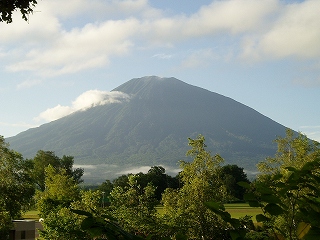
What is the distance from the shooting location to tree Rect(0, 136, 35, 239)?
3145 centimetres

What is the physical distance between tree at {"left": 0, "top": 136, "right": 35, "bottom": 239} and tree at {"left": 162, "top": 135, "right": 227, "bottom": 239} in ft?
44.2

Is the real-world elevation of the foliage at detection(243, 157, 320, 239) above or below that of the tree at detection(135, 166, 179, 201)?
above

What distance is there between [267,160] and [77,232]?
29.6 meters

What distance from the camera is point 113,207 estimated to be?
72.1 ft

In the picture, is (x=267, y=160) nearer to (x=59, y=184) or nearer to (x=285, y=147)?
(x=285, y=147)

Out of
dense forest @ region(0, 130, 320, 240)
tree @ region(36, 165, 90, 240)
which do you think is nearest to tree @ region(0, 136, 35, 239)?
dense forest @ region(0, 130, 320, 240)

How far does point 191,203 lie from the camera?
22.0 metres

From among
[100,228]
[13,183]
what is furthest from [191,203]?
[100,228]

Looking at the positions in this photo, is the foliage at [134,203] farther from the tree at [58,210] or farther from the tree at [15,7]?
the tree at [15,7]

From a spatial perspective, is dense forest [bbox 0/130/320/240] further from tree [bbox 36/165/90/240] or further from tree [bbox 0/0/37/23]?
tree [bbox 0/0/37/23]

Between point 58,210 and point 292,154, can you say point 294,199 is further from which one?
point 292,154

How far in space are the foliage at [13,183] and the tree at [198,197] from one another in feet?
44.2

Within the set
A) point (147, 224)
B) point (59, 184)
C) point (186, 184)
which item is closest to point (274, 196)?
point (147, 224)

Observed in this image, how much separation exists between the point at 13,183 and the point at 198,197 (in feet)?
52.9
